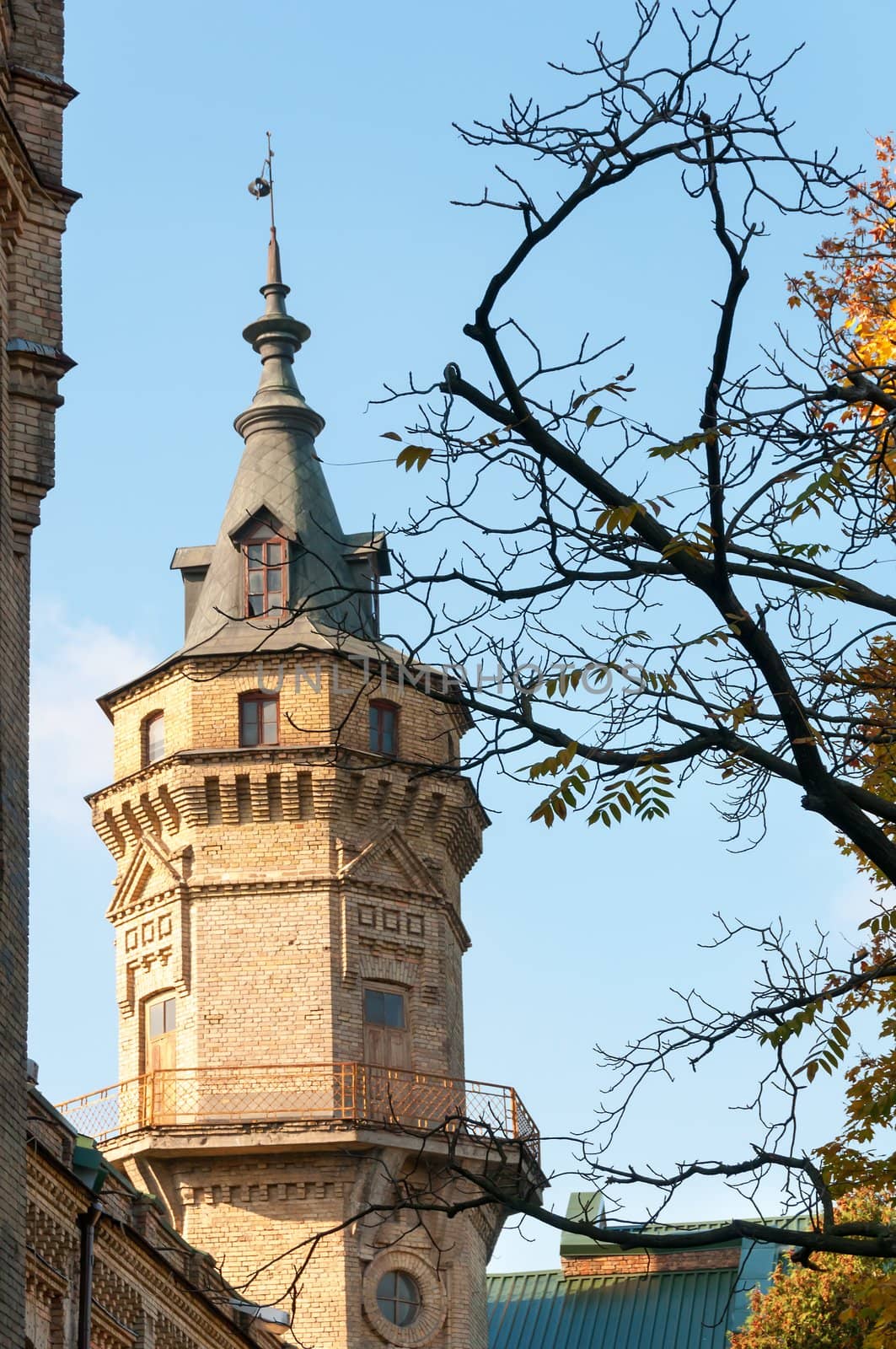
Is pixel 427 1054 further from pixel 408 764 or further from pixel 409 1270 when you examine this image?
pixel 408 764

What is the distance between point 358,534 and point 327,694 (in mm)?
5027

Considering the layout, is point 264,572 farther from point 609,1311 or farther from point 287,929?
point 609,1311

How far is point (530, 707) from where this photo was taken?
11.3 metres

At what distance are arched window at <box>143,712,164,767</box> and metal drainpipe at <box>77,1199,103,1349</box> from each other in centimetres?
1607

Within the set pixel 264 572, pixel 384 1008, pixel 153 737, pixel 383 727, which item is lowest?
pixel 384 1008

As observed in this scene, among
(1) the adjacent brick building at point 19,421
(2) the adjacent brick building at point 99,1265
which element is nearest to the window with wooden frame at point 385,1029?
(2) the adjacent brick building at point 99,1265

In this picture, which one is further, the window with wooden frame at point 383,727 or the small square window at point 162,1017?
the window with wooden frame at point 383,727

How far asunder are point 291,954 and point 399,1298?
5.59 m

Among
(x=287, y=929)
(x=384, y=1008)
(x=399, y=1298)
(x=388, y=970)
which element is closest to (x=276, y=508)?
(x=287, y=929)

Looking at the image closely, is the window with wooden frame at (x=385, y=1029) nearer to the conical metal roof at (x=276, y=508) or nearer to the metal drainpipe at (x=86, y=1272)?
the conical metal roof at (x=276, y=508)

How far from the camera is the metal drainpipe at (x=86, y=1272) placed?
77.4 feet

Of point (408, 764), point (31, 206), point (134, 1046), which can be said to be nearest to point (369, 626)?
point (134, 1046)

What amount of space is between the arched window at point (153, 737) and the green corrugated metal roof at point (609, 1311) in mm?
15627

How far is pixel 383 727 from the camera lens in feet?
129
